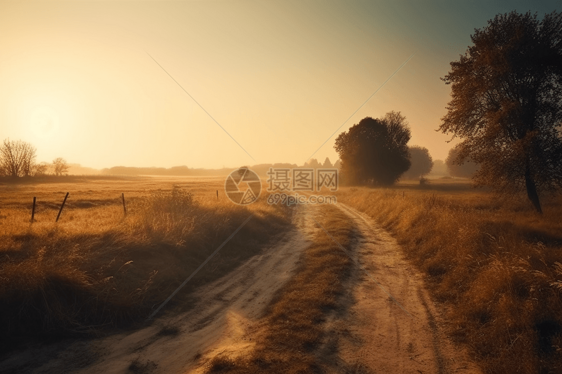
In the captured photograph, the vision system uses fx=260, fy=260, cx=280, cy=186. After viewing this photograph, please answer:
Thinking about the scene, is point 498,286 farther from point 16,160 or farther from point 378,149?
point 16,160

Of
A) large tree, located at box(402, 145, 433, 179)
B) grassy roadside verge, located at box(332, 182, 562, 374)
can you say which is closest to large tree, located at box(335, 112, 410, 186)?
grassy roadside verge, located at box(332, 182, 562, 374)

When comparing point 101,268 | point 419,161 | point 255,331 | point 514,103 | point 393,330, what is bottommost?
point 255,331

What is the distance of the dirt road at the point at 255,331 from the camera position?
5125 mm

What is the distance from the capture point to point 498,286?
266 inches

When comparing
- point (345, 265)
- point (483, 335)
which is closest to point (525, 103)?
point (345, 265)

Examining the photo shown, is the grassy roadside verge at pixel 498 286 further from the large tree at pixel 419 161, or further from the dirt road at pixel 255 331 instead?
the large tree at pixel 419 161

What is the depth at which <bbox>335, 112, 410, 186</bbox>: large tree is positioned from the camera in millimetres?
52219

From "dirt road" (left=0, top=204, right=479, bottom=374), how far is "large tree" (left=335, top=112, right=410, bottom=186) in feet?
150

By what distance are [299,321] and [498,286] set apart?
5262mm

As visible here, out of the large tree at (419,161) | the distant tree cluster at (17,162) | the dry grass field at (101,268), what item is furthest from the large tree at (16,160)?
the large tree at (419,161)

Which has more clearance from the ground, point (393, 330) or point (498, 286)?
point (498, 286)

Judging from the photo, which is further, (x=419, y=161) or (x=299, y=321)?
(x=419, y=161)

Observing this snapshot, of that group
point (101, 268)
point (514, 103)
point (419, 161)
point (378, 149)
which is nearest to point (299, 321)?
point (101, 268)

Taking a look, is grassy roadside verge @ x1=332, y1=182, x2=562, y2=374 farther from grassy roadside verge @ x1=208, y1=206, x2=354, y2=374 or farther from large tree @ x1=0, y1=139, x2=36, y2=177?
large tree @ x1=0, y1=139, x2=36, y2=177
